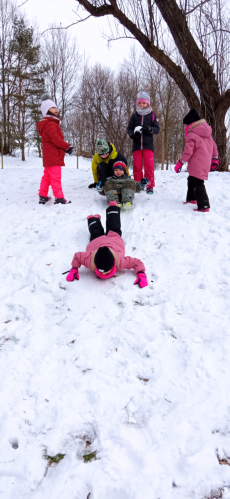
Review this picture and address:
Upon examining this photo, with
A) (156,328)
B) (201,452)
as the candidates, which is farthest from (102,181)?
(201,452)

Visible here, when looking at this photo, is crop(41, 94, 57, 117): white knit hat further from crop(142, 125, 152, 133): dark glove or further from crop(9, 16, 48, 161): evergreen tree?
crop(9, 16, 48, 161): evergreen tree

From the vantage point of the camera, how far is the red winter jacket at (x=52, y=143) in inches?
201

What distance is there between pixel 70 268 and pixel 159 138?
2390cm

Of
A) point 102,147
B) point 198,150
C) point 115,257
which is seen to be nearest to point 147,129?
point 102,147

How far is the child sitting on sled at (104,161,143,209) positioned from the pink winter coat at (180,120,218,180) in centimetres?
103

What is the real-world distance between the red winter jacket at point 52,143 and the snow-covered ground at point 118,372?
1.75 metres

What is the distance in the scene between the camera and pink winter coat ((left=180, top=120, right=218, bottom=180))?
4668 millimetres

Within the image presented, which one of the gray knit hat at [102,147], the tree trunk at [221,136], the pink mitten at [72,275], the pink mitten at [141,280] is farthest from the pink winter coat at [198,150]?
the tree trunk at [221,136]

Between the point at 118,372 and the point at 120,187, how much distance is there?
3.64 meters

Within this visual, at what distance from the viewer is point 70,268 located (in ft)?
11.5

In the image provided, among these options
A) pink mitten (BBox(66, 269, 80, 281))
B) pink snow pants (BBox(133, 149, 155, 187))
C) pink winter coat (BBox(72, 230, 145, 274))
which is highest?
pink snow pants (BBox(133, 149, 155, 187))

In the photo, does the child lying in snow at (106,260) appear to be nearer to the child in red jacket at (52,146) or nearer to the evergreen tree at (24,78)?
the child in red jacket at (52,146)

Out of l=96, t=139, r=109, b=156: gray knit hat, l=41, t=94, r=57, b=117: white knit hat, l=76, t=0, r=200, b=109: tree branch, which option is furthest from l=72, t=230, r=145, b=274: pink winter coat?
l=76, t=0, r=200, b=109: tree branch

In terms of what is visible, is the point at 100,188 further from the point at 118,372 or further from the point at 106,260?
the point at 118,372
